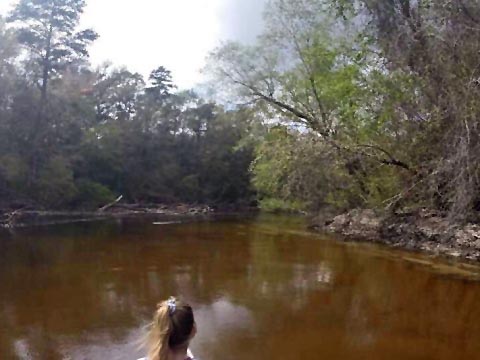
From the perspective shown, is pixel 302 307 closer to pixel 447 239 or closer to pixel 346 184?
pixel 447 239

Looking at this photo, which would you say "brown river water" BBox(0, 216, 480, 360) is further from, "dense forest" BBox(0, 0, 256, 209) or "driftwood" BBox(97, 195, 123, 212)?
"driftwood" BBox(97, 195, 123, 212)

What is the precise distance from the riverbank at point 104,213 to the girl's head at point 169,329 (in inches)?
871

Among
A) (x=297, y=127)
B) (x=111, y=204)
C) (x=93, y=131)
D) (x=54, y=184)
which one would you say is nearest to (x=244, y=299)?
(x=297, y=127)

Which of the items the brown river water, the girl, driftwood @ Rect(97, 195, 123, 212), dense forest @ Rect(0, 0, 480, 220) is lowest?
the brown river water

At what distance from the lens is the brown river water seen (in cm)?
717

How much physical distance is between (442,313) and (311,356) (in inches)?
123

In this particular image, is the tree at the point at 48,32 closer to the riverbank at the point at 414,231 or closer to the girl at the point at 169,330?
the riverbank at the point at 414,231

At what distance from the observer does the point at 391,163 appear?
18.0 m

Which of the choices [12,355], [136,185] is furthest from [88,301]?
[136,185]

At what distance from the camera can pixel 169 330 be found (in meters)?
2.65

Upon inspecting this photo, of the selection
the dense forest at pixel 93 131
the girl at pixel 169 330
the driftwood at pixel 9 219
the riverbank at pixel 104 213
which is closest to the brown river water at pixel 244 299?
the girl at pixel 169 330

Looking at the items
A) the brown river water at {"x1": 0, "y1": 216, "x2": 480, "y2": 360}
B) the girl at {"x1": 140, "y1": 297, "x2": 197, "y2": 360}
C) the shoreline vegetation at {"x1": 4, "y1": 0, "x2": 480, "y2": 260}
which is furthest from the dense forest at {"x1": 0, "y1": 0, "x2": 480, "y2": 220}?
the girl at {"x1": 140, "y1": 297, "x2": 197, "y2": 360}

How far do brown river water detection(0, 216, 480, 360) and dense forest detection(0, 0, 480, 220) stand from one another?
312 cm

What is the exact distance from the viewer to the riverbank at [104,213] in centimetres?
2538
